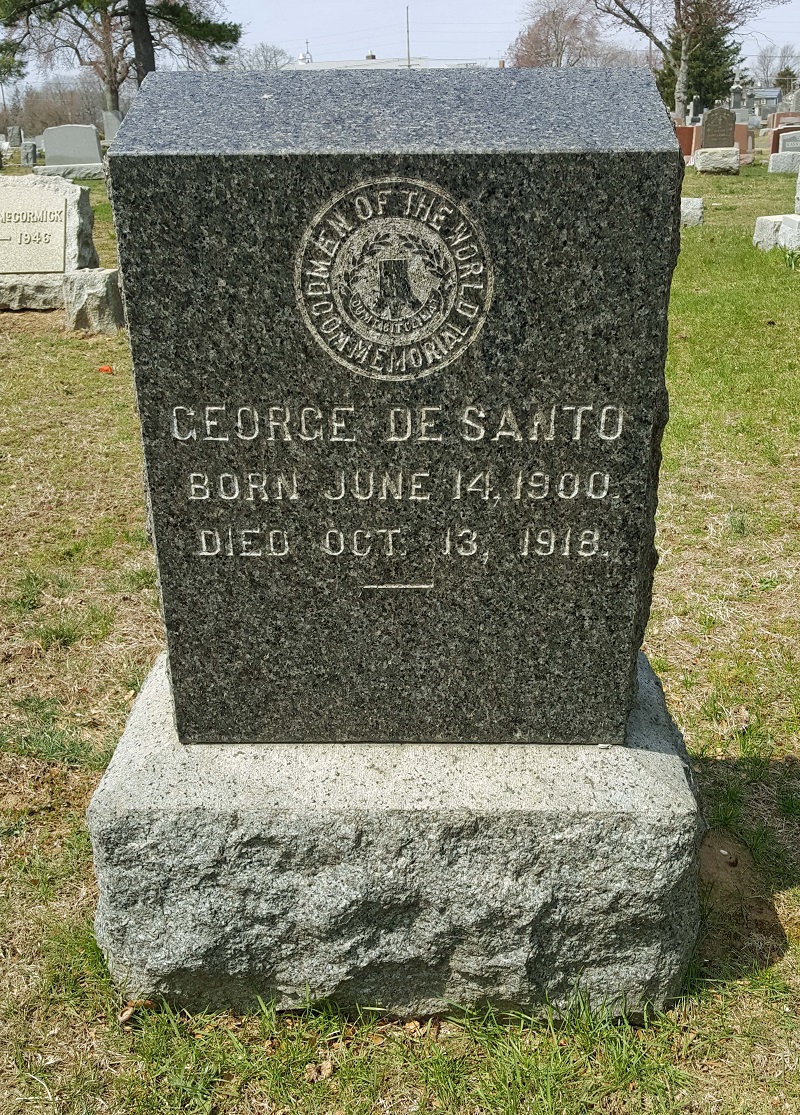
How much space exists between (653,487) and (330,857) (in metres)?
1.10

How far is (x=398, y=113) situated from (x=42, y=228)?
8244mm

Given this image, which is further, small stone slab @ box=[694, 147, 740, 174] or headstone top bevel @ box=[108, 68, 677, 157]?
small stone slab @ box=[694, 147, 740, 174]

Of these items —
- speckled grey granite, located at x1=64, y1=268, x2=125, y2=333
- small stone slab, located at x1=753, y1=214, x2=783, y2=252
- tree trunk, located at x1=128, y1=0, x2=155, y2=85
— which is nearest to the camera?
speckled grey granite, located at x1=64, y1=268, x2=125, y2=333

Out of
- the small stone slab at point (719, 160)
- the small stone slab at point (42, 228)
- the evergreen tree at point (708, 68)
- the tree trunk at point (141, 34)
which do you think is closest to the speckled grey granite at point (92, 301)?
the small stone slab at point (42, 228)

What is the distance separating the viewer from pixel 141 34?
21547 millimetres

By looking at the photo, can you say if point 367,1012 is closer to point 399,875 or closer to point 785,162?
point 399,875

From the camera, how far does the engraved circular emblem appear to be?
190 centimetres

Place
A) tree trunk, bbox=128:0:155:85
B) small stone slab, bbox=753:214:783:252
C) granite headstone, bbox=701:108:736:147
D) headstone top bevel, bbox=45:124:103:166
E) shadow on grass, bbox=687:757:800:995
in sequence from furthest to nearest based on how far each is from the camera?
1. headstone top bevel, bbox=45:124:103:166
2. granite headstone, bbox=701:108:736:147
3. tree trunk, bbox=128:0:155:85
4. small stone slab, bbox=753:214:783:252
5. shadow on grass, bbox=687:757:800:995

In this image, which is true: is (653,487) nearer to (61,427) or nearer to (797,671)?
(797,671)

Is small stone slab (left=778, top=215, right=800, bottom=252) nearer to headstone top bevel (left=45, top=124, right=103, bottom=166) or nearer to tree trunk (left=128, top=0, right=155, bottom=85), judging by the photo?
tree trunk (left=128, top=0, right=155, bottom=85)

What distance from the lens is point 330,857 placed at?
7.13 feet

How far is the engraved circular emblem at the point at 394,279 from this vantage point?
1901 millimetres

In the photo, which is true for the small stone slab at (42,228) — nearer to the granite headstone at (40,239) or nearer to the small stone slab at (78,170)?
the granite headstone at (40,239)

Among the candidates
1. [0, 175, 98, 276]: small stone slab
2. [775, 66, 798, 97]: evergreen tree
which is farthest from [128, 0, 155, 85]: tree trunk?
[775, 66, 798, 97]: evergreen tree
